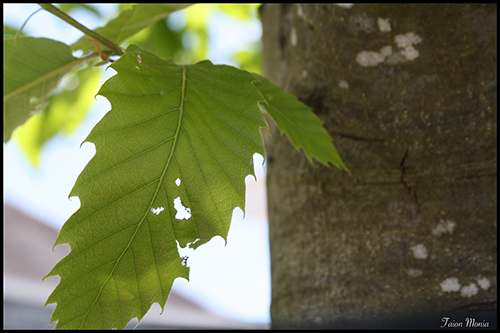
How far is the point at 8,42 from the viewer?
28.5 inches

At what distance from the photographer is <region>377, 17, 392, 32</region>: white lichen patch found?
81 centimetres

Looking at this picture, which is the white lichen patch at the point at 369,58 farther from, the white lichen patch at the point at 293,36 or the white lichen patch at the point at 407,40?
the white lichen patch at the point at 293,36

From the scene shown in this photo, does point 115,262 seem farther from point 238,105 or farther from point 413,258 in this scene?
point 413,258

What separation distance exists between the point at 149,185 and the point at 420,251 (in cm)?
53

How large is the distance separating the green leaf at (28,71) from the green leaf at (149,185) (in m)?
0.26

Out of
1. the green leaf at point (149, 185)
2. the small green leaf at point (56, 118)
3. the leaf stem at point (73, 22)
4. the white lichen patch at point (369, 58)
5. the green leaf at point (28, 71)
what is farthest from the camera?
the small green leaf at point (56, 118)

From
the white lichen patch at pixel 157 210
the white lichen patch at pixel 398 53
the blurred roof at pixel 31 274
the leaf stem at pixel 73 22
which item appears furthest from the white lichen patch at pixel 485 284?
the blurred roof at pixel 31 274

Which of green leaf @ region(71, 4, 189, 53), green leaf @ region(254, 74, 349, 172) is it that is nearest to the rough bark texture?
green leaf @ region(254, 74, 349, 172)

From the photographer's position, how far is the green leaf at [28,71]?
704 millimetres

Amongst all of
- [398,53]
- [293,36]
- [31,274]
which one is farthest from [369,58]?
[31,274]

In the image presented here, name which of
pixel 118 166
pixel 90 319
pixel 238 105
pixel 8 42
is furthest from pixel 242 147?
pixel 8 42

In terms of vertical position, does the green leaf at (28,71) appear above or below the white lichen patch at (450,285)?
above

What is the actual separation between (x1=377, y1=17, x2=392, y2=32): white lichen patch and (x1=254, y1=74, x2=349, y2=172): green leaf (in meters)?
0.29

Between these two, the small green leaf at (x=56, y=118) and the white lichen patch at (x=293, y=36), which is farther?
the small green leaf at (x=56, y=118)
